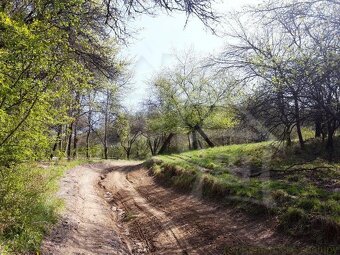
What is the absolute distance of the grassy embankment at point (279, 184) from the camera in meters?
6.74

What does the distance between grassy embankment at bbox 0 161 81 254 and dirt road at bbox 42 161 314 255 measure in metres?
0.33

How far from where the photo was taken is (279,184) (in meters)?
9.50

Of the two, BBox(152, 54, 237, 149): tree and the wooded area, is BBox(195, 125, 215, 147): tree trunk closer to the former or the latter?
BBox(152, 54, 237, 149): tree

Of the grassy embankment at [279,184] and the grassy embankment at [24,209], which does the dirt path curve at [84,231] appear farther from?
the grassy embankment at [279,184]

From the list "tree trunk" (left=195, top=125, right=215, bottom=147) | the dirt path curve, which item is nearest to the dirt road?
the dirt path curve

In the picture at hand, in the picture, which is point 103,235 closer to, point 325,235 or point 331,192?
point 325,235

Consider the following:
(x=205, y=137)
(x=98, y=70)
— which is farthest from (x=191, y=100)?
(x=98, y=70)

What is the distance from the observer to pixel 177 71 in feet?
112

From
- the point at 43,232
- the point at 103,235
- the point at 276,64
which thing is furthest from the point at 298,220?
the point at 276,64

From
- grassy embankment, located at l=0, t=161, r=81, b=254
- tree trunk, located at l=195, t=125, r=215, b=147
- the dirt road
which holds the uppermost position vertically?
tree trunk, located at l=195, t=125, r=215, b=147

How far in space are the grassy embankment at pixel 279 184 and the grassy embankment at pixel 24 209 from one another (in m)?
4.75

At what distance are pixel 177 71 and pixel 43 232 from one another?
2855 centimetres

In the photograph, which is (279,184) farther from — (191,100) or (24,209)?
(191,100)

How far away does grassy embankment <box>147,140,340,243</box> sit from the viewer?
6742 mm
